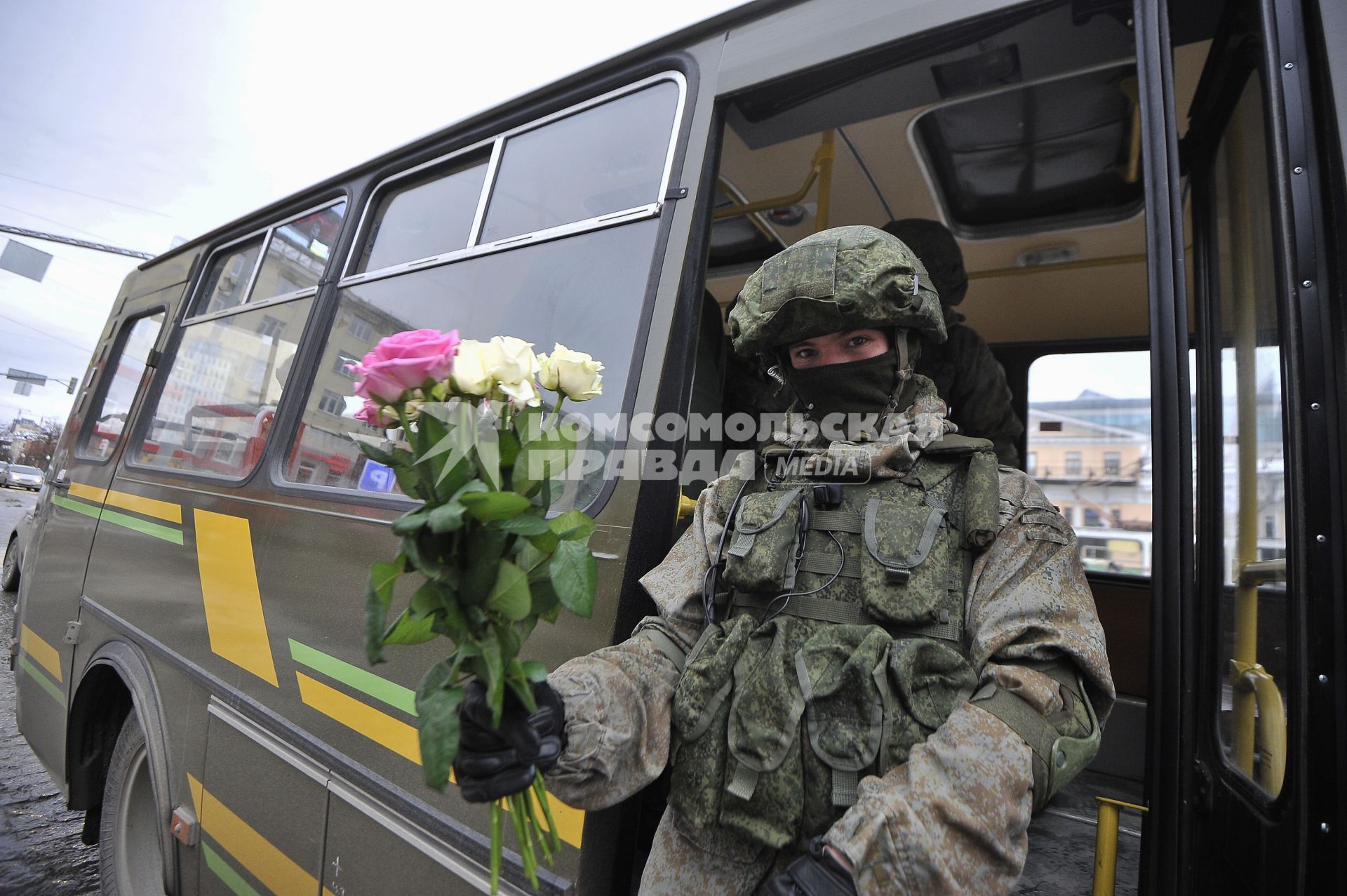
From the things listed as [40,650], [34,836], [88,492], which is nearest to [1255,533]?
[88,492]

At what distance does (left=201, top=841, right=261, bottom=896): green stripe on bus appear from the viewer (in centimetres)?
200

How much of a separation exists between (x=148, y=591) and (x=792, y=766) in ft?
8.98

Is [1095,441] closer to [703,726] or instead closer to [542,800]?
[703,726]

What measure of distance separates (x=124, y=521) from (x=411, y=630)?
284 cm

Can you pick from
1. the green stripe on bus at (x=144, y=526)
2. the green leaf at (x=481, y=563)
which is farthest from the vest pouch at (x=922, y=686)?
the green stripe on bus at (x=144, y=526)

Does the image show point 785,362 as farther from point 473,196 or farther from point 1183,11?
point 473,196

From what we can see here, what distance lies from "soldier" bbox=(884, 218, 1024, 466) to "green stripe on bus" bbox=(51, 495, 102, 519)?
12.4 ft

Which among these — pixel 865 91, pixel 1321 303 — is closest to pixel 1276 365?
pixel 1321 303

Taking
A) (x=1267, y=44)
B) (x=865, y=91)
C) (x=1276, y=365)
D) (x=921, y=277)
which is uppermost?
(x=865, y=91)

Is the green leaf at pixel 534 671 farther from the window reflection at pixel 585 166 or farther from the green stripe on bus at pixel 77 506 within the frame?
the green stripe on bus at pixel 77 506

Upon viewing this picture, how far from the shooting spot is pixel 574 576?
94cm

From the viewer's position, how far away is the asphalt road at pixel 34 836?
119 inches

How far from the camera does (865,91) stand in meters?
1.62

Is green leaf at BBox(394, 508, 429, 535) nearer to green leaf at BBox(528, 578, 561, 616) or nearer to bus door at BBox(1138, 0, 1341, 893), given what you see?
green leaf at BBox(528, 578, 561, 616)
